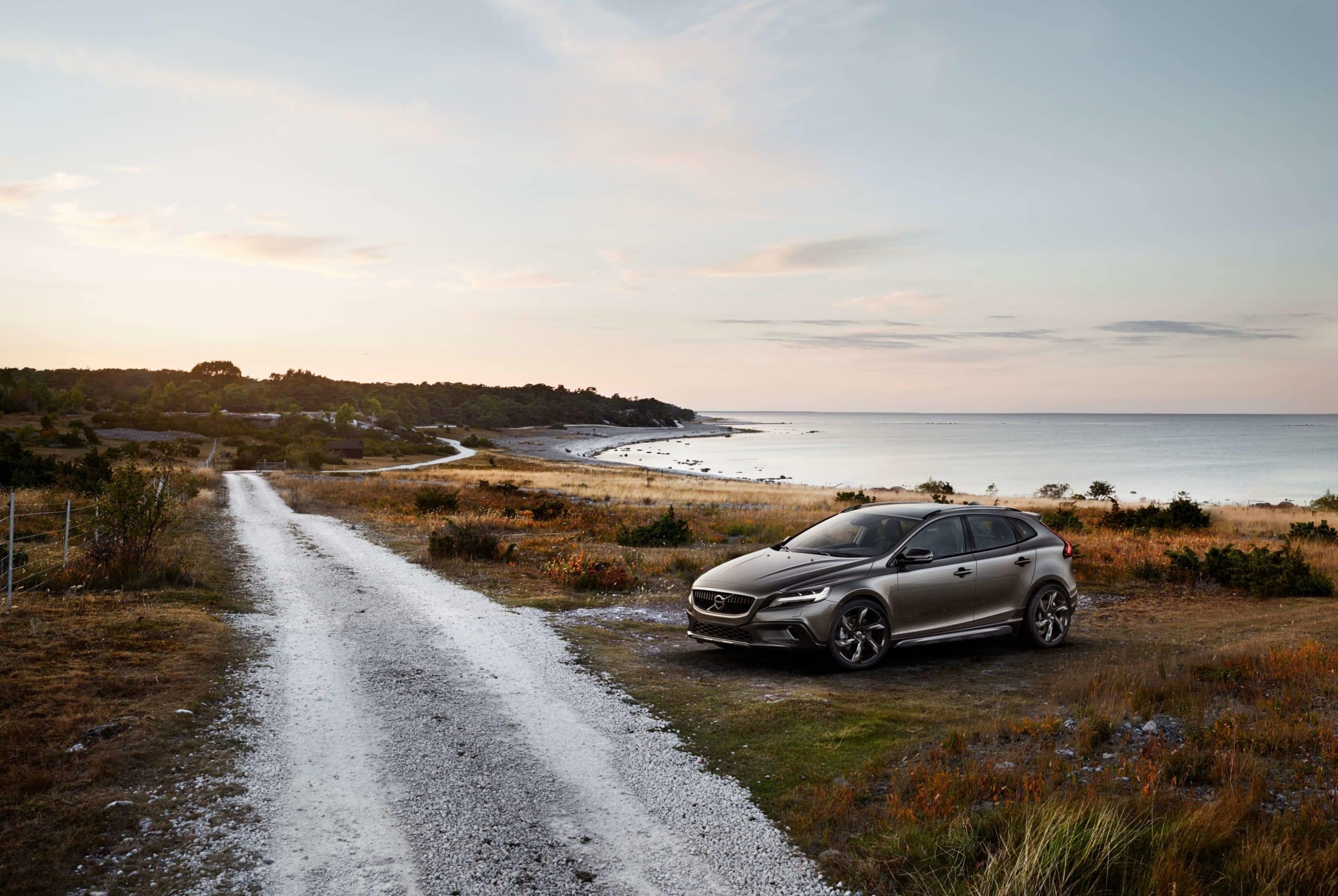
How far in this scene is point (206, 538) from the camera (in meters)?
21.2

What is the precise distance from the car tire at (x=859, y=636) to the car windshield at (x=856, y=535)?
2.17 feet

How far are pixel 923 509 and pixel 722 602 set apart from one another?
2.84 m

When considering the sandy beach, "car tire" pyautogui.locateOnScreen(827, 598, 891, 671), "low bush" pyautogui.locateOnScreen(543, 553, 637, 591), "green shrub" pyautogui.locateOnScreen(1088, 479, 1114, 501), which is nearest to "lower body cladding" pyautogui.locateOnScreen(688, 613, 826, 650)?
"car tire" pyautogui.locateOnScreen(827, 598, 891, 671)

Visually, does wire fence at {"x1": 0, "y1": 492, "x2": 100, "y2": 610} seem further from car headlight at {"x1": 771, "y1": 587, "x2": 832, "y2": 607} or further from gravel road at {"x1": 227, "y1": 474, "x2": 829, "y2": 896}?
car headlight at {"x1": 771, "y1": 587, "x2": 832, "y2": 607}

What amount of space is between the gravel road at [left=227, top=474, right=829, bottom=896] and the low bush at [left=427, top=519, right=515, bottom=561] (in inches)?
280

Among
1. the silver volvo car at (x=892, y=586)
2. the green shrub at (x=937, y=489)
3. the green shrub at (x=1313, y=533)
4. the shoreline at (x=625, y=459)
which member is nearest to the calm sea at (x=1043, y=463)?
the shoreline at (x=625, y=459)

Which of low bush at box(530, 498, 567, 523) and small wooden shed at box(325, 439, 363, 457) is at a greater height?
low bush at box(530, 498, 567, 523)

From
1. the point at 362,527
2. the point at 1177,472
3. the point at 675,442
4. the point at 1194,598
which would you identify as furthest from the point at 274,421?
the point at 1194,598

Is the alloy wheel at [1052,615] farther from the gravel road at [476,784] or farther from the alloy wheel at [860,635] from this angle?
the gravel road at [476,784]

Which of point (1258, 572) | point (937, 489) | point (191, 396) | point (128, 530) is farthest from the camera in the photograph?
point (191, 396)

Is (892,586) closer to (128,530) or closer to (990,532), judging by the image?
(990,532)

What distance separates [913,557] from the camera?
9.69 metres

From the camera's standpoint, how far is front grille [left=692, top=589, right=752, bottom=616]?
377 inches

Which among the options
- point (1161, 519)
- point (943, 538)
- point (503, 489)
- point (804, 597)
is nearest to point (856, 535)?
point (943, 538)
